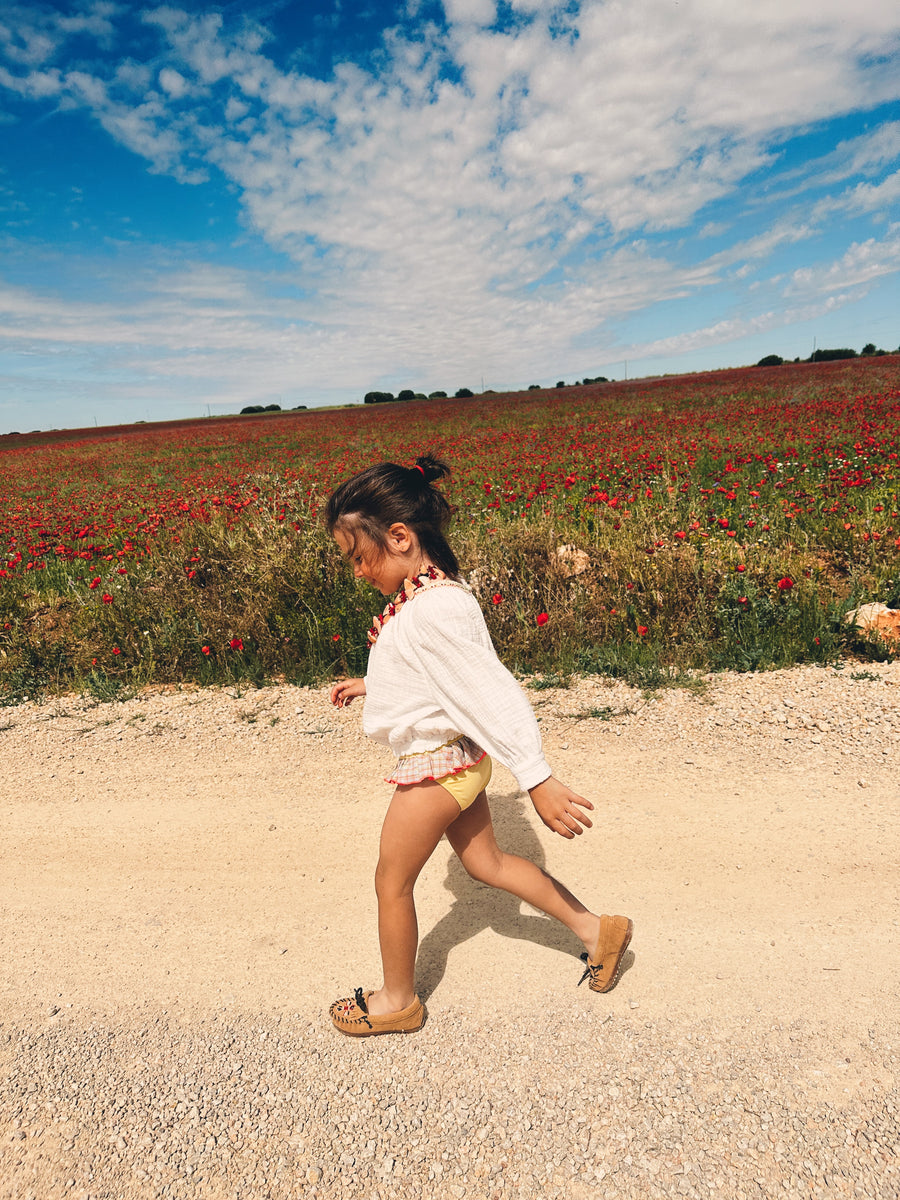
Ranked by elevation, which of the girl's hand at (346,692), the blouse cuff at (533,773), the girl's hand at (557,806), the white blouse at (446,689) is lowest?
the girl's hand at (557,806)

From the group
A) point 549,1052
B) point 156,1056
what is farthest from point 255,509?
point 549,1052

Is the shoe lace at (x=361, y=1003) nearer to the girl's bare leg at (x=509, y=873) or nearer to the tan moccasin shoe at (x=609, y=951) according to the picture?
the girl's bare leg at (x=509, y=873)

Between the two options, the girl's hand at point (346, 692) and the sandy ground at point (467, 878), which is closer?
the sandy ground at point (467, 878)

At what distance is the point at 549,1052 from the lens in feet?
6.44

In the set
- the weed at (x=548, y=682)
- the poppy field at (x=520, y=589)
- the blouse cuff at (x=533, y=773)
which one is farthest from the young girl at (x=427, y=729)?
the poppy field at (x=520, y=589)

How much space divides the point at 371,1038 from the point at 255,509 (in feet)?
15.7

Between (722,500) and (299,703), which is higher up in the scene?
(722,500)

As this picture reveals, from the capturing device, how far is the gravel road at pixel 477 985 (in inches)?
66.7

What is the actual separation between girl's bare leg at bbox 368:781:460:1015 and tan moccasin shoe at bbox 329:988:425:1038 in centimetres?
12

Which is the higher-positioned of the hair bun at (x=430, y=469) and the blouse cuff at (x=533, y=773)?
the hair bun at (x=430, y=469)

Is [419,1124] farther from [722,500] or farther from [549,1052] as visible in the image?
[722,500]

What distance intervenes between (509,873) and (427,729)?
608 mm

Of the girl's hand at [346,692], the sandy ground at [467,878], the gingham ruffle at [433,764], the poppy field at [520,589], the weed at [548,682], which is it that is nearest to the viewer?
the gingham ruffle at [433,764]

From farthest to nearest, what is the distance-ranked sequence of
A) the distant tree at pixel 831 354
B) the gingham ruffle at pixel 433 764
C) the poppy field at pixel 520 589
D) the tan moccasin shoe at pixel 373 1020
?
1. the distant tree at pixel 831 354
2. the poppy field at pixel 520 589
3. the tan moccasin shoe at pixel 373 1020
4. the gingham ruffle at pixel 433 764
